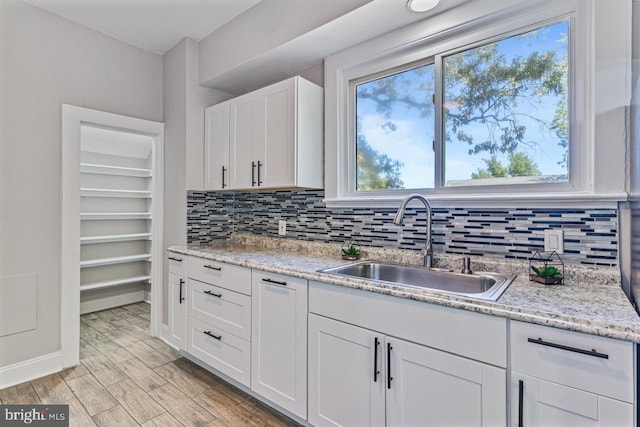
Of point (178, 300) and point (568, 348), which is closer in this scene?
point (568, 348)

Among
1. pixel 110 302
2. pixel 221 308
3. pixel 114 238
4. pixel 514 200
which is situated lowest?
pixel 110 302

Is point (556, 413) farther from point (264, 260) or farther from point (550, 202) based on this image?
point (264, 260)

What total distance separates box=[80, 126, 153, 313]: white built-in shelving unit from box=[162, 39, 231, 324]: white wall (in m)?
0.81

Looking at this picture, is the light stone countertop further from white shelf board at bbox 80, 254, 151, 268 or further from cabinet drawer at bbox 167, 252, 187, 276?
white shelf board at bbox 80, 254, 151, 268

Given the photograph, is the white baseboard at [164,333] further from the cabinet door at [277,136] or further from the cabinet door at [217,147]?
the cabinet door at [277,136]

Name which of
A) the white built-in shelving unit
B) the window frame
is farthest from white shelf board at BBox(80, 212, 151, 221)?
the window frame

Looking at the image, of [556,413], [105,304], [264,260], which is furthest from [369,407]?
[105,304]

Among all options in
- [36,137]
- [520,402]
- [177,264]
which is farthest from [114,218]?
[520,402]

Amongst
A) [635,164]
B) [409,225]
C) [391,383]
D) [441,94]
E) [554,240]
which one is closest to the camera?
[635,164]

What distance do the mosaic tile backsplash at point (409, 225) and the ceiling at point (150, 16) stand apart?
1.37 meters

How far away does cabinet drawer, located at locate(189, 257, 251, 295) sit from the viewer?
1.97 meters

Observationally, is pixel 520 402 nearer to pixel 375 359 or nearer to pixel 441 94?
pixel 375 359

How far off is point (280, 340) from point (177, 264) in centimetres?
122

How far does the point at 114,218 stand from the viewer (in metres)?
3.82
